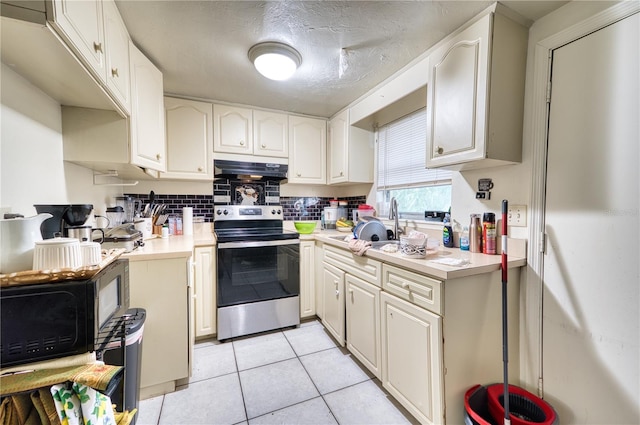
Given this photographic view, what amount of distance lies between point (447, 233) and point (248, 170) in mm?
1842

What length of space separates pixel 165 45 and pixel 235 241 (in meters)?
1.44

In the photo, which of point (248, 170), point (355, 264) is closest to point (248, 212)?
point (248, 170)

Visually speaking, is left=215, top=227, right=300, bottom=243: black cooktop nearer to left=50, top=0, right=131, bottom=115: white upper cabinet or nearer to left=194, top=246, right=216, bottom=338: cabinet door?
left=194, top=246, right=216, bottom=338: cabinet door

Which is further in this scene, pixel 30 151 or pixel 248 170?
pixel 248 170

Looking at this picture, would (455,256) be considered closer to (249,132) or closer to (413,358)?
(413,358)

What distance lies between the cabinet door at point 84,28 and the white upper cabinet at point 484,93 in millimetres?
1716

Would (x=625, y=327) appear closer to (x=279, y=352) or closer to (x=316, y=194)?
(x=279, y=352)

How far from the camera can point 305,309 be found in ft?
8.30

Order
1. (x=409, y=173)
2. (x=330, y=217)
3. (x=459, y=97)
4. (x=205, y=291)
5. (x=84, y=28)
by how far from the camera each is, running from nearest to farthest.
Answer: (x=84, y=28), (x=459, y=97), (x=205, y=291), (x=409, y=173), (x=330, y=217)

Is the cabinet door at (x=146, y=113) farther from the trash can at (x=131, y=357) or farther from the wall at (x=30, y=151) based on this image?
the trash can at (x=131, y=357)

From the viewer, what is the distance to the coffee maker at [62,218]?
42.4 inches

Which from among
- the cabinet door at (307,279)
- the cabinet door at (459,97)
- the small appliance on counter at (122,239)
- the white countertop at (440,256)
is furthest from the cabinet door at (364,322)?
the small appliance on counter at (122,239)

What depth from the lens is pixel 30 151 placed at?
3.67 ft

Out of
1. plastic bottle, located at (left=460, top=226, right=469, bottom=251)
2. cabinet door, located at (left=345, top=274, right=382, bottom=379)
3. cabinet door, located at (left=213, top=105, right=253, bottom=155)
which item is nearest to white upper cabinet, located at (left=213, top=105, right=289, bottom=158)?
cabinet door, located at (left=213, top=105, right=253, bottom=155)
